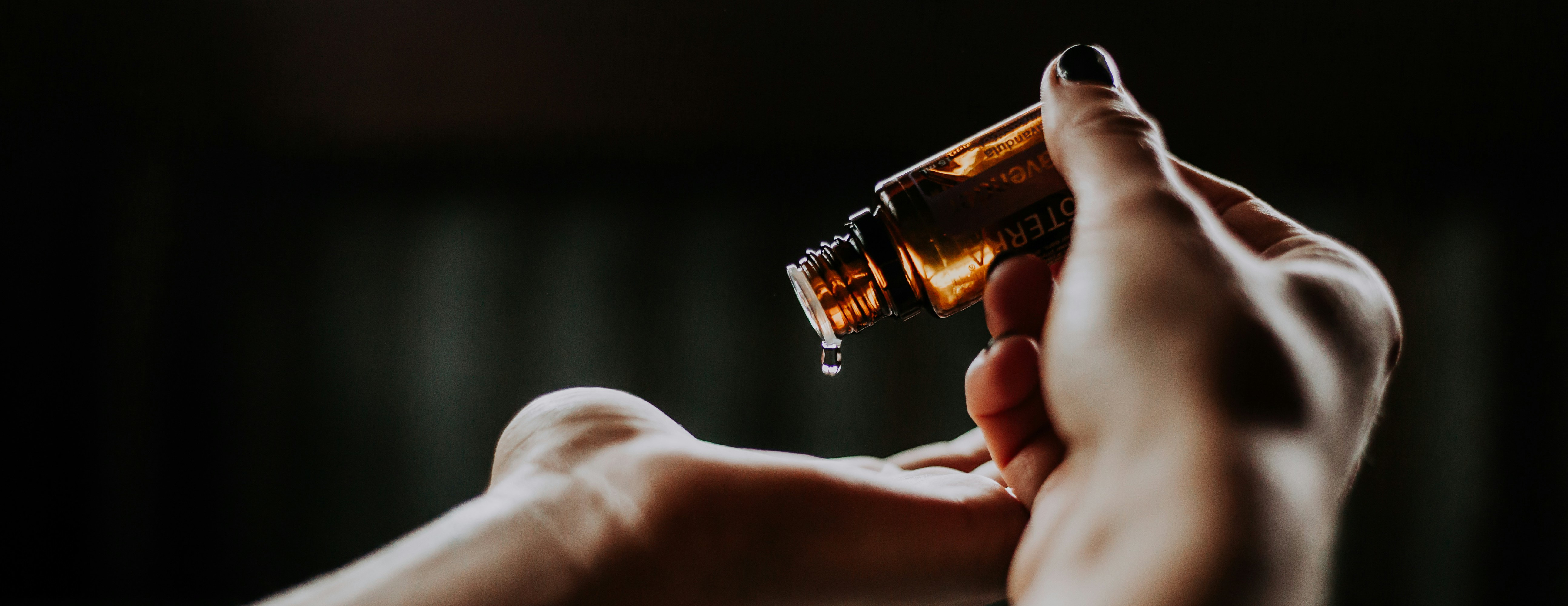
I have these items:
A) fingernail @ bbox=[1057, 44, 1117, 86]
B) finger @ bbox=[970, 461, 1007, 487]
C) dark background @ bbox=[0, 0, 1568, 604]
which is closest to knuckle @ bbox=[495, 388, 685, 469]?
finger @ bbox=[970, 461, 1007, 487]

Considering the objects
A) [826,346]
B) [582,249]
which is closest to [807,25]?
[582,249]

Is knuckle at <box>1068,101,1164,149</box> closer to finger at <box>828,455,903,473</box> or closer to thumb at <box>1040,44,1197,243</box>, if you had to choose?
thumb at <box>1040,44,1197,243</box>

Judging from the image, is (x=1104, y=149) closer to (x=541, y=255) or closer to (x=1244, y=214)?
(x=1244, y=214)

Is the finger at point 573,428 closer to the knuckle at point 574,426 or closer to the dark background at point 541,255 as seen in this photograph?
the knuckle at point 574,426

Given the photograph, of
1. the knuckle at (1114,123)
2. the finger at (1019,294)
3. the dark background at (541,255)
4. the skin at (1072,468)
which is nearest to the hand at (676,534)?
the skin at (1072,468)

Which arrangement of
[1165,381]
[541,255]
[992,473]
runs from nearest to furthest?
[1165,381]
[992,473]
[541,255]

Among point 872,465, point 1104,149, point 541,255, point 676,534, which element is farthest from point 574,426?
point 541,255

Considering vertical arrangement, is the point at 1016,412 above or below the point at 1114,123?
below
